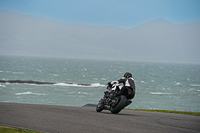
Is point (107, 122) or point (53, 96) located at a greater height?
point (107, 122)

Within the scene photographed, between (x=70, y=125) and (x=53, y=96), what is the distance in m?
59.6

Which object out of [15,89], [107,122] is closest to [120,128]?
[107,122]

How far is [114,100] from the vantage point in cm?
1333

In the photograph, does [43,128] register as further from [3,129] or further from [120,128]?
[120,128]

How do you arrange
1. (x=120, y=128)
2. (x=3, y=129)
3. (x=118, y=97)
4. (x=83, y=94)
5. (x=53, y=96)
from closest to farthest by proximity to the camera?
(x=3, y=129), (x=120, y=128), (x=118, y=97), (x=53, y=96), (x=83, y=94)

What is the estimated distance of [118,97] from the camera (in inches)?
522

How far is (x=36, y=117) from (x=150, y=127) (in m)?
4.23

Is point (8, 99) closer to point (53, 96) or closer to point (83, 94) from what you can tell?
point (53, 96)

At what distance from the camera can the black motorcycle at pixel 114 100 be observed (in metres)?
13.1

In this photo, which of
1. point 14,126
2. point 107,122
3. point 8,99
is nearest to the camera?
point 14,126

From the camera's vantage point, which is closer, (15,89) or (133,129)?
(133,129)

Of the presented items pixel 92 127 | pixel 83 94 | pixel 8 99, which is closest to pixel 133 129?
pixel 92 127

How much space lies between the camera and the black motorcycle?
1311 centimetres

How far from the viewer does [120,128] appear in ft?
31.1
